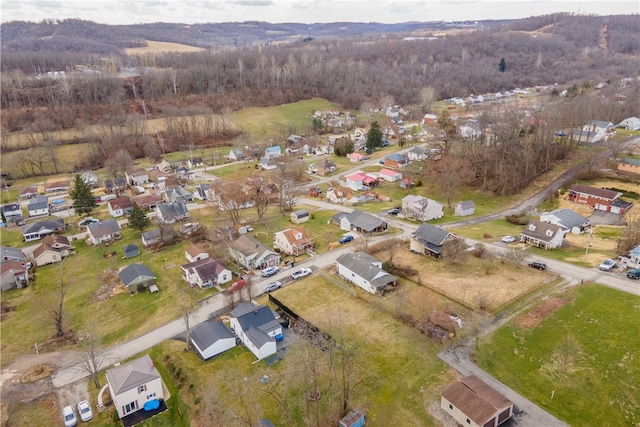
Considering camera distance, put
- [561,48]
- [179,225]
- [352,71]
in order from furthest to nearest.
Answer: [561,48] → [352,71] → [179,225]

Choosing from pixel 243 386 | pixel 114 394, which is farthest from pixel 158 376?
pixel 243 386

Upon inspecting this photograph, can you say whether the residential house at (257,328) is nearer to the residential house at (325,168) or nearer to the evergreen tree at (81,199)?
the evergreen tree at (81,199)

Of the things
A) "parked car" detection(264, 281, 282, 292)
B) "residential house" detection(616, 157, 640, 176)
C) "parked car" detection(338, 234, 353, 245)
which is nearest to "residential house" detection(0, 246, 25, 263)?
"parked car" detection(264, 281, 282, 292)

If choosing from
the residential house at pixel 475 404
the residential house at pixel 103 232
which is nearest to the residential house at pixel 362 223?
the residential house at pixel 475 404

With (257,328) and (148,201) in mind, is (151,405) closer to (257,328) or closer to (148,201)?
(257,328)

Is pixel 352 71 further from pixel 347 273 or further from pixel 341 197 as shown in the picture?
pixel 347 273

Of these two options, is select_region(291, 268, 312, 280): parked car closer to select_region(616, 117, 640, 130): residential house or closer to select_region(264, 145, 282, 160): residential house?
select_region(264, 145, 282, 160): residential house

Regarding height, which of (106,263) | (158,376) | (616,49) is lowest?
(106,263)
